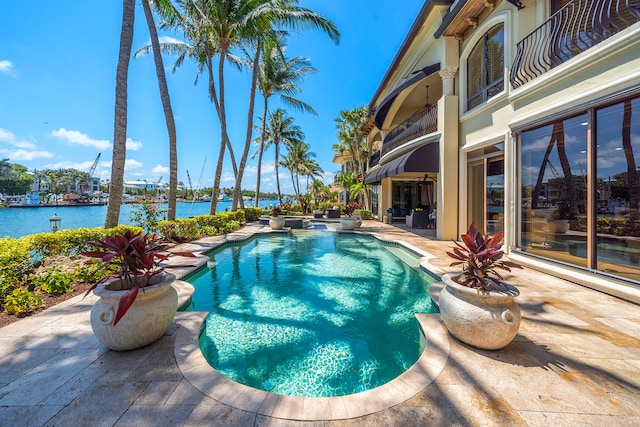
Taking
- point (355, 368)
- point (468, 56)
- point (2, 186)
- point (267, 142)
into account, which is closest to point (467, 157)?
point (468, 56)

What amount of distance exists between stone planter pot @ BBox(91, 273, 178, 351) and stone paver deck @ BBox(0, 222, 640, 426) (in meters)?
0.19

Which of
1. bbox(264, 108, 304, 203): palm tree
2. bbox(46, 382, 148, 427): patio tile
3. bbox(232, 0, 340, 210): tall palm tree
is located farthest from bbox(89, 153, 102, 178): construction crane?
bbox(46, 382, 148, 427): patio tile

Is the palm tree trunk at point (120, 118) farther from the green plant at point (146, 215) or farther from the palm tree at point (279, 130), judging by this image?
the palm tree at point (279, 130)

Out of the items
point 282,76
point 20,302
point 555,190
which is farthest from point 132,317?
point 282,76

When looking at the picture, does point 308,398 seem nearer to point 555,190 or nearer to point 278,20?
point 555,190

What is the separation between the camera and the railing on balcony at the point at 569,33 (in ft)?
16.5

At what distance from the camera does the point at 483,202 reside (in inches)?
363

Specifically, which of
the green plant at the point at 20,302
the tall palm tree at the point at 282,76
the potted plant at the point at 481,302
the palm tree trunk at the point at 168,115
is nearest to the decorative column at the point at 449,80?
the potted plant at the point at 481,302

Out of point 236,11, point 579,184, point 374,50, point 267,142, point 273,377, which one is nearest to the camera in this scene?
point 273,377

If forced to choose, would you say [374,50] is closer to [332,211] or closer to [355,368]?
[332,211]

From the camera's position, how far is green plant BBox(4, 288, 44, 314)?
396 cm

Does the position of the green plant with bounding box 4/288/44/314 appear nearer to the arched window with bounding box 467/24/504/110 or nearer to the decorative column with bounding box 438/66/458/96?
the arched window with bounding box 467/24/504/110

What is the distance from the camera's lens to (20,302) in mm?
4027

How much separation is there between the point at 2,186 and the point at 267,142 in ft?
229
